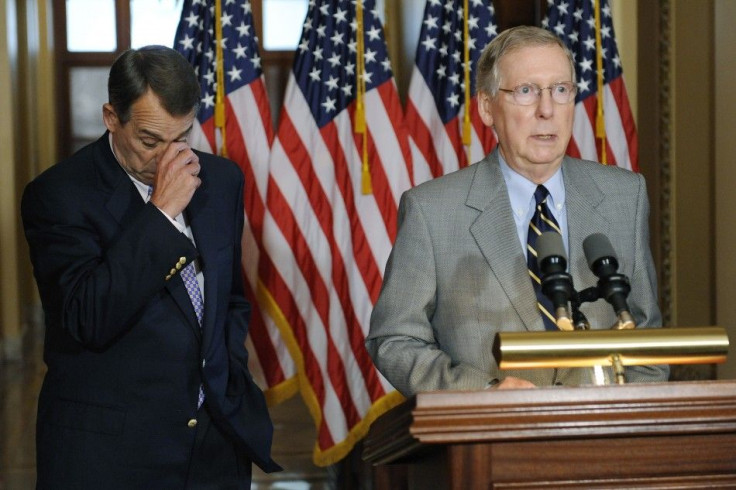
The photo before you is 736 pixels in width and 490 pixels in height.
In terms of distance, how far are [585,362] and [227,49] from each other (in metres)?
4.12

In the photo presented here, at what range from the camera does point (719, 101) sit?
5.65 m

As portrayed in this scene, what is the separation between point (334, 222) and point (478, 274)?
304cm

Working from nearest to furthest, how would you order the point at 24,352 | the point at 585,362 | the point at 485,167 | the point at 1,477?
the point at 585,362
the point at 485,167
the point at 1,477
the point at 24,352

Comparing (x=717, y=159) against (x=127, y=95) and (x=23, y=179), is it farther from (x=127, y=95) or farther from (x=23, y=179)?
(x=23, y=179)

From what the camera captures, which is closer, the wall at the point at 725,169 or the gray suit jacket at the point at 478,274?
the gray suit jacket at the point at 478,274

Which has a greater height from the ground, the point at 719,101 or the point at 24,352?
the point at 719,101

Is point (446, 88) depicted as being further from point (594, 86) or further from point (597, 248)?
point (597, 248)

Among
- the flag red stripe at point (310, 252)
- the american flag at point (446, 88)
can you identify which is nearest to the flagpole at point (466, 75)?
the american flag at point (446, 88)

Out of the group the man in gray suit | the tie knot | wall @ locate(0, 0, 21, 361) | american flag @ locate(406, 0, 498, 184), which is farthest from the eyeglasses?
wall @ locate(0, 0, 21, 361)

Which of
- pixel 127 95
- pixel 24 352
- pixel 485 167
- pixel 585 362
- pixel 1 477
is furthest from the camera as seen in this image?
pixel 24 352

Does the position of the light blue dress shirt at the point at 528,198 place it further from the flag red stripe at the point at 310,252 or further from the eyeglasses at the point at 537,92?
the flag red stripe at the point at 310,252

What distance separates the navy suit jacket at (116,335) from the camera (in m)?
2.74

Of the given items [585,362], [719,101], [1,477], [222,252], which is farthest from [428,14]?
[585,362]

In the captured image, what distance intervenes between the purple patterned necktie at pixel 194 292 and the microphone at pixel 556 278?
126 centimetres
